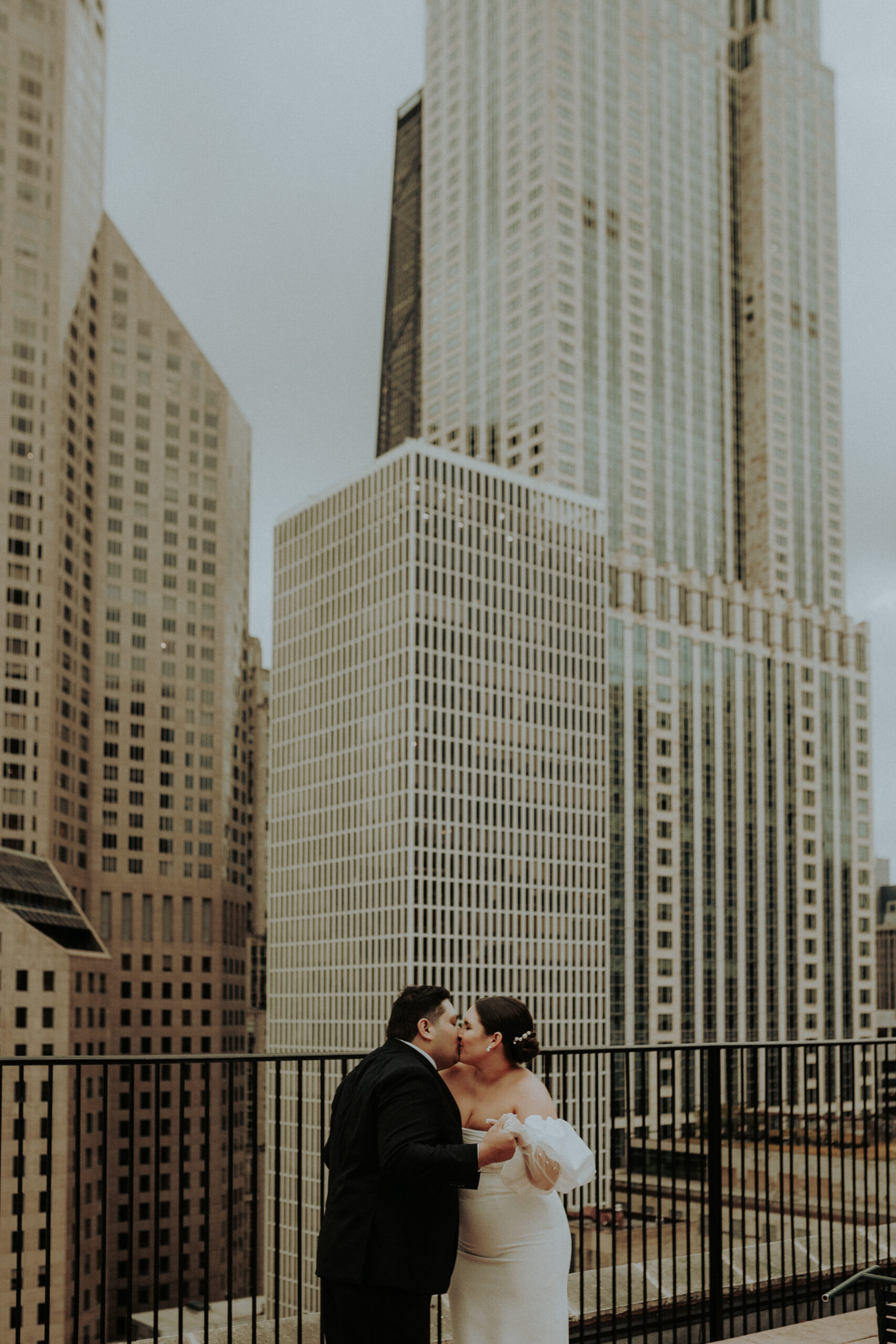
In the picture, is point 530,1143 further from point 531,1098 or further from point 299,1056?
point 299,1056

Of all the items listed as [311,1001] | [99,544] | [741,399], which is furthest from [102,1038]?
[741,399]

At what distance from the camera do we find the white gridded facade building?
94.2 metres

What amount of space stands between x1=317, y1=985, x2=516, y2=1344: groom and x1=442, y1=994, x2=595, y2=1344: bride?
0.52ft

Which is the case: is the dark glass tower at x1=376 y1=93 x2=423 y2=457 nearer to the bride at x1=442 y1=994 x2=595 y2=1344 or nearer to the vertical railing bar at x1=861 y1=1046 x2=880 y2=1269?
the vertical railing bar at x1=861 y1=1046 x2=880 y2=1269

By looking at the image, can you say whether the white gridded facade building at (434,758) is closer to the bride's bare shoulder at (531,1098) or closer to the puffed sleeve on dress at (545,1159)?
the bride's bare shoulder at (531,1098)

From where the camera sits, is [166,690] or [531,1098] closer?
[531,1098]

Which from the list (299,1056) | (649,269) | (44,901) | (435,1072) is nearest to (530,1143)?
(435,1072)

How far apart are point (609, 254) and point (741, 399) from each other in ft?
75.5

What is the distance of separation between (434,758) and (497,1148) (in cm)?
9124

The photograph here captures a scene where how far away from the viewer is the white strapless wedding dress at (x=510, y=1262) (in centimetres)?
452

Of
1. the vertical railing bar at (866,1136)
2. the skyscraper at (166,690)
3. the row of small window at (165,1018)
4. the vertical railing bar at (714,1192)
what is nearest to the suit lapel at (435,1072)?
the vertical railing bar at (714,1192)

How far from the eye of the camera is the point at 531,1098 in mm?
4531

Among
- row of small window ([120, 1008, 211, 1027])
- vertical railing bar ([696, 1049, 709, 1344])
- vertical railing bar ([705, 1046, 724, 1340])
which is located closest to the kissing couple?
vertical railing bar ([705, 1046, 724, 1340])

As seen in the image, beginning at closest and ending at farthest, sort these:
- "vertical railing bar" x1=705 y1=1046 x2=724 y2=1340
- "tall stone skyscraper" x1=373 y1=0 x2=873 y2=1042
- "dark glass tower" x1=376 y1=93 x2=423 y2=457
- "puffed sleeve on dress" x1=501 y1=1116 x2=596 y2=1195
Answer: "puffed sleeve on dress" x1=501 y1=1116 x2=596 y2=1195, "vertical railing bar" x1=705 y1=1046 x2=724 y2=1340, "tall stone skyscraper" x1=373 y1=0 x2=873 y2=1042, "dark glass tower" x1=376 y1=93 x2=423 y2=457
